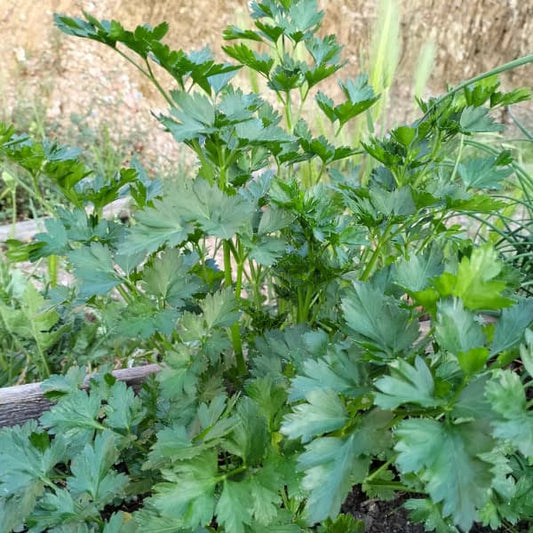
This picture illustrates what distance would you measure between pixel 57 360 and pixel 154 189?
403mm

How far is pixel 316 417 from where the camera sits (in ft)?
1.27

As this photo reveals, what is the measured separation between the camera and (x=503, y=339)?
42 centimetres

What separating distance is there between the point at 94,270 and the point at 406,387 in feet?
1.14

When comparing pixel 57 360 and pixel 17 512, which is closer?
pixel 17 512

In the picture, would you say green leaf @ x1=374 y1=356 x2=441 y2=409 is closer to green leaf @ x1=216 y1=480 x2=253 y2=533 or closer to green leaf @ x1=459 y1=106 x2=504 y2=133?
green leaf @ x1=216 y1=480 x2=253 y2=533

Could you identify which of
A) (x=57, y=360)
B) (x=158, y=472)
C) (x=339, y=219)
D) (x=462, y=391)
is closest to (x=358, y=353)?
(x=462, y=391)

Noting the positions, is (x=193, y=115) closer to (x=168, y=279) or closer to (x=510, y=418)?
(x=168, y=279)

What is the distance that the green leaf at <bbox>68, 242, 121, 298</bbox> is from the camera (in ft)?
1.76

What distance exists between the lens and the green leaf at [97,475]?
532mm

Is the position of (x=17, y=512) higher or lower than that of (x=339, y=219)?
lower

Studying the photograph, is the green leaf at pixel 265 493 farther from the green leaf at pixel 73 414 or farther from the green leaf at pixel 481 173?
the green leaf at pixel 481 173

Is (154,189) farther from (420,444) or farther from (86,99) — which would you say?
(86,99)

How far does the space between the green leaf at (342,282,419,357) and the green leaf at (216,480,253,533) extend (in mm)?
155

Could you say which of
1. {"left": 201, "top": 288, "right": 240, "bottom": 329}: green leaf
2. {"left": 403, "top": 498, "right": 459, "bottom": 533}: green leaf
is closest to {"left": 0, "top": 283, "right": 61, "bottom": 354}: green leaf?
{"left": 201, "top": 288, "right": 240, "bottom": 329}: green leaf
